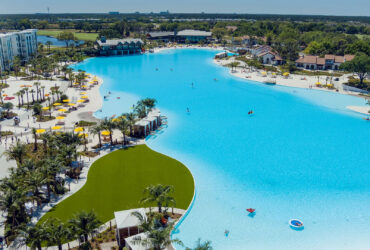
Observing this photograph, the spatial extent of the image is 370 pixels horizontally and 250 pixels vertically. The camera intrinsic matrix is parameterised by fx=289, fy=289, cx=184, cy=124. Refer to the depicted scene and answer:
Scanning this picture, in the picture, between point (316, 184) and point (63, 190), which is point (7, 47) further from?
point (316, 184)

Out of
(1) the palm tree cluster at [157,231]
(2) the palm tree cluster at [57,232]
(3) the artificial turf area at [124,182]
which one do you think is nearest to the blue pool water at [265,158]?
(3) the artificial turf area at [124,182]

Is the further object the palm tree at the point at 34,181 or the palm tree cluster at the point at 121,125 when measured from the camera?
the palm tree cluster at the point at 121,125

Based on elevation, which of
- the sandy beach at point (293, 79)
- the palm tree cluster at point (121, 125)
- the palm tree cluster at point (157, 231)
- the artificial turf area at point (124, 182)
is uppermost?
the sandy beach at point (293, 79)

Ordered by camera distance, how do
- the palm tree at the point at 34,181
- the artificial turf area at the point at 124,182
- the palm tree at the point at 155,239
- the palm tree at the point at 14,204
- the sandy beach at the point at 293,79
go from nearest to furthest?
the palm tree at the point at 155,239, the palm tree at the point at 14,204, the palm tree at the point at 34,181, the artificial turf area at the point at 124,182, the sandy beach at the point at 293,79

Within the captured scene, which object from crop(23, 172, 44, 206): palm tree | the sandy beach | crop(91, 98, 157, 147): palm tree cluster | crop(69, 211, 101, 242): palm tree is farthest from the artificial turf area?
the sandy beach

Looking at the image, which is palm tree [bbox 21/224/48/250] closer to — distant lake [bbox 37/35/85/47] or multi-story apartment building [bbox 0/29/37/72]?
multi-story apartment building [bbox 0/29/37/72]

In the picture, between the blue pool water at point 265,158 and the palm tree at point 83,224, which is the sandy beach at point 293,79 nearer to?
the blue pool water at point 265,158

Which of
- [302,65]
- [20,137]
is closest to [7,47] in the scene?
[20,137]
